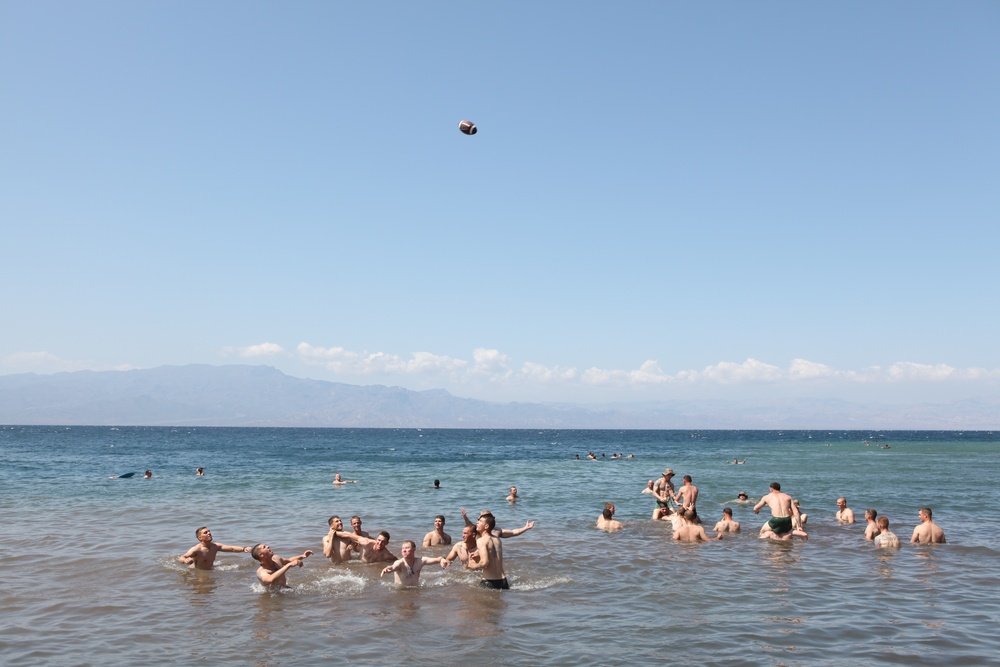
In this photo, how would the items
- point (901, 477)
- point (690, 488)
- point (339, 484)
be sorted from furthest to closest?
point (901, 477) → point (339, 484) → point (690, 488)

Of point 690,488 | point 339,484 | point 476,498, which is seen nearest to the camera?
point 690,488

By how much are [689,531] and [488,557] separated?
7698 millimetres

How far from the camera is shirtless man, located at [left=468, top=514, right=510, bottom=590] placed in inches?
510

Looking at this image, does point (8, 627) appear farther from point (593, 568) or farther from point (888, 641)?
point (888, 641)

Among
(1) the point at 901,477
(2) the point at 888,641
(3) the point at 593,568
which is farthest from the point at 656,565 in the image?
(1) the point at 901,477

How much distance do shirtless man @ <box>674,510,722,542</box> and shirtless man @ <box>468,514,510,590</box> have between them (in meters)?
7.15

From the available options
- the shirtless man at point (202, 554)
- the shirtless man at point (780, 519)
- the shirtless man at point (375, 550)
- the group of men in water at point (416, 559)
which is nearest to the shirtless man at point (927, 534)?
the shirtless man at point (780, 519)

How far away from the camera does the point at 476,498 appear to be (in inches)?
1211

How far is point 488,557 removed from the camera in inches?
510

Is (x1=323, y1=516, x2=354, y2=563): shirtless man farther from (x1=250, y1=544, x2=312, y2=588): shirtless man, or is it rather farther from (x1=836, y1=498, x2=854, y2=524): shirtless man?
(x1=836, y1=498, x2=854, y2=524): shirtless man

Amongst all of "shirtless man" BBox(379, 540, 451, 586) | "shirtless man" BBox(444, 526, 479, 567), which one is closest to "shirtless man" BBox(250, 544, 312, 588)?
"shirtless man" BBox(379, 540, 451, 586)

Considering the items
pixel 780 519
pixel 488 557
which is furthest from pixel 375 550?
pixel 780 519

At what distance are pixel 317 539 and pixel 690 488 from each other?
38.6ft

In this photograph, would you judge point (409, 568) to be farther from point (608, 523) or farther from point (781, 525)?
point (781, 525)
